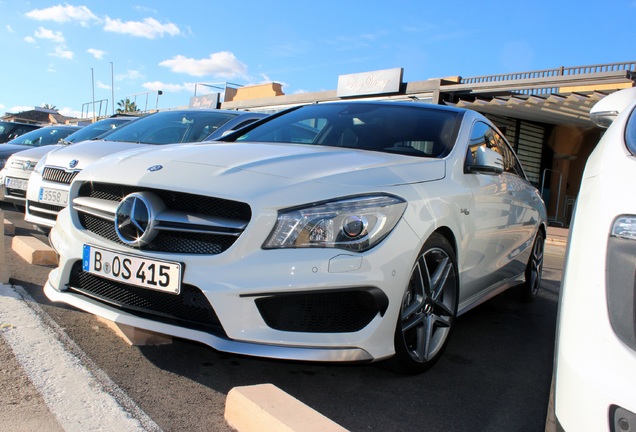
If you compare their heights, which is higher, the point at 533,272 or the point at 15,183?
the point at 15,183

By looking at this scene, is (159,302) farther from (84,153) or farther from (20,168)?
(20,168)

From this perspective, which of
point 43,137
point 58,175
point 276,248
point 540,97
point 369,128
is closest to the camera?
point 276,248

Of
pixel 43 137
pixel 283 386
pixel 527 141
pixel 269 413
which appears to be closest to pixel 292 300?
pixel 269 413

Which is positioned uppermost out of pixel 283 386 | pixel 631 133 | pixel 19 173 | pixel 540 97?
pixel 540 97

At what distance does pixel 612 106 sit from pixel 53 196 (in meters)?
4.56

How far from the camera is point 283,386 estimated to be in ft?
8.92

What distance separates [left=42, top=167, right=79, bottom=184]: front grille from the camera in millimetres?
5055

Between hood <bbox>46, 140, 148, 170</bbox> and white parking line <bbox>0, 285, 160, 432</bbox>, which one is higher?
hood <bbox>46, 140, 148, 170</bbox>

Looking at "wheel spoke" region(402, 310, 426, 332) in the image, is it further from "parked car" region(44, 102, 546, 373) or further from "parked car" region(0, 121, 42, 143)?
"parked car" region(0, 121, 42, 143)

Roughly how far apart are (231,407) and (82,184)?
158cm

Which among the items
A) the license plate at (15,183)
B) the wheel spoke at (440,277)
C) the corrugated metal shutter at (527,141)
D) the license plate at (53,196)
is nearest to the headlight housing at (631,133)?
the wheel spoke at (440,277)

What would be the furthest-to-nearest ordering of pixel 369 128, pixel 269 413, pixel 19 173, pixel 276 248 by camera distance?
pixel 19 173
pixel 369 128
pixel 276 248
pixel 269 413

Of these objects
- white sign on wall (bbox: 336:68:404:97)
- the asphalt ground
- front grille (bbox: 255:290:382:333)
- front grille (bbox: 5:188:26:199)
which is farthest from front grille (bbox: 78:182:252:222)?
white sign on wall (bbox: 336:68:404:97)

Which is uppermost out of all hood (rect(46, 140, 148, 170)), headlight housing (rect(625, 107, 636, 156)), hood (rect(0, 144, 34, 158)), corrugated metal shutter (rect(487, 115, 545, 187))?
corrugated metal shutter (rect(487, 115, 545, 187))
